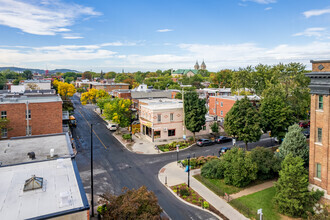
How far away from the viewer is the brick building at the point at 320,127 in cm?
1933

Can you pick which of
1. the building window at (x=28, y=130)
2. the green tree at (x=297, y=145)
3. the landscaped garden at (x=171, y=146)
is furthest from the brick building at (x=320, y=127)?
the building window at (x=28, y=130)

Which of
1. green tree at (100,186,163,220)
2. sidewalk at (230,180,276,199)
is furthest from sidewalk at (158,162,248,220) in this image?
green tree at (100,186,163,220)

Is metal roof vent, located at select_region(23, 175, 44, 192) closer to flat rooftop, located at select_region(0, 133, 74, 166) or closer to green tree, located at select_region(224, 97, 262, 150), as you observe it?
flat rooftop, located at select_region(0, 133, 74, 166)

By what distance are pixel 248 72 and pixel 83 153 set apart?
40636 millimetres

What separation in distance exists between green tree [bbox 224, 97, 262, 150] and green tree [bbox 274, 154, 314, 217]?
12.9 metres

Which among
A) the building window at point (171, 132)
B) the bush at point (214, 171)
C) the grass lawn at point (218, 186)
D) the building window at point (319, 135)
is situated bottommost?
the grass lawn at point (218, 186)

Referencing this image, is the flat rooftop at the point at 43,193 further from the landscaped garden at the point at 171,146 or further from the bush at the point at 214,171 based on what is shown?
the landscaped garden at the point at 171,146

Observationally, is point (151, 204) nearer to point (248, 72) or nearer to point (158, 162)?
point (158, 162)

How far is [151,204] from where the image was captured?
46.9 feet

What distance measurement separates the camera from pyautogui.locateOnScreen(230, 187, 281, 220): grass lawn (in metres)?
19.6

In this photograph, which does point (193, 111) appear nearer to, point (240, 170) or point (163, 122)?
point (163, 122)

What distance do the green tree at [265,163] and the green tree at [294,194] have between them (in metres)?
5.55

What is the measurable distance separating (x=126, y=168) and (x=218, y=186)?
11657mm

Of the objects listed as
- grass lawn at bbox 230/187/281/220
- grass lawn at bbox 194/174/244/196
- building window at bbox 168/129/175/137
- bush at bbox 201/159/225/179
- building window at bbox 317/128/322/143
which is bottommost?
grass lawn at bbox 230/187/281/220
